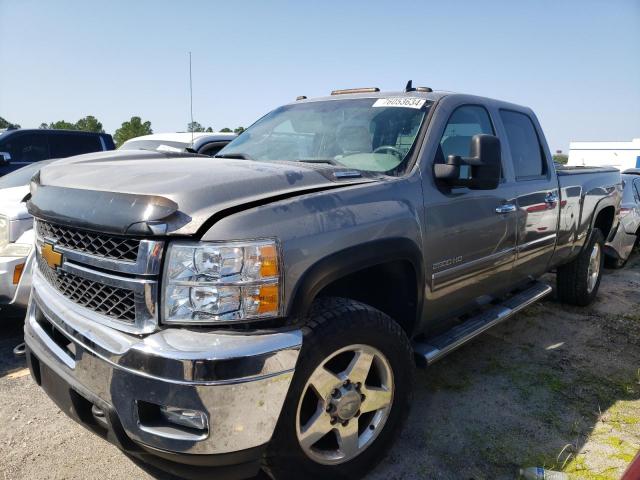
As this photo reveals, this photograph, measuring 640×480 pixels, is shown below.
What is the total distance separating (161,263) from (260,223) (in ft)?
1.29

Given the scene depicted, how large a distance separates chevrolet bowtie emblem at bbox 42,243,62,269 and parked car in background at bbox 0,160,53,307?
4.54ft

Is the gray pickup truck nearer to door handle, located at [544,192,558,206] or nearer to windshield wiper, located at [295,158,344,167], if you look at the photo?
windshield wiper, located at [295,158,344,167]

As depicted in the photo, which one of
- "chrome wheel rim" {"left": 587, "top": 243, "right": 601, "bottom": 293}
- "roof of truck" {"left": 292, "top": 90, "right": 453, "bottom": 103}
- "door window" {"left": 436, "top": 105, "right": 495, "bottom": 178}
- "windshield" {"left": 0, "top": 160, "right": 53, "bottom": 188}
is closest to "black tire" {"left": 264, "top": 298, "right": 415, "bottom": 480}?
"door window" {"left": 436, "top": 105, "right": 495, "bottom": 178}

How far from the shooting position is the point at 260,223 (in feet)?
6.08

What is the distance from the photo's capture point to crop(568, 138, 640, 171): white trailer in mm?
48750

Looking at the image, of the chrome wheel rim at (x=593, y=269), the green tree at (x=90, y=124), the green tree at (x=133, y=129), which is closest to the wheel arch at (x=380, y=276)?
the chrome wheel rim at (x=593, y=269)

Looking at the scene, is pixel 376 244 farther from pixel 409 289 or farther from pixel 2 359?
pixel 2 359

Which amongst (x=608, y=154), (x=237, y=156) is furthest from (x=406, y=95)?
(x=608, y=154)

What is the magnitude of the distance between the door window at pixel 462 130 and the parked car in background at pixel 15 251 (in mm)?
2929

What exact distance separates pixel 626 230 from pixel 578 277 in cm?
309

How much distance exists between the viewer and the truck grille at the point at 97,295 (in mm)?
1901

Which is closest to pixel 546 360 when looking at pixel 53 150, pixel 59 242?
pixel 59 242

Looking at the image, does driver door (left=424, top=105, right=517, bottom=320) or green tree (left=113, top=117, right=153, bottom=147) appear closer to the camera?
driver door (left=424, top=105, right=517, bottom=320)

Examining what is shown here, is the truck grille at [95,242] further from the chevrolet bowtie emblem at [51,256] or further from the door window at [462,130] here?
the door window at [462,130]
